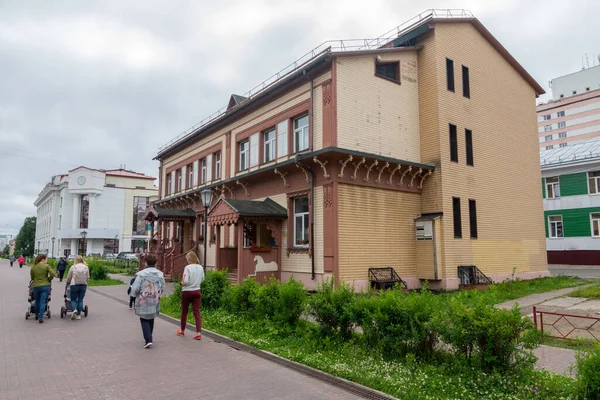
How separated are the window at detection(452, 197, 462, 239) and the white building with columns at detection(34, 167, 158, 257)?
2208 inches

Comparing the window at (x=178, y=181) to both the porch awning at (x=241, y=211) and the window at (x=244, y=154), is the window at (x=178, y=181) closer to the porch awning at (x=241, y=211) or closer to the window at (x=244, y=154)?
the window at (x=244, y=154)

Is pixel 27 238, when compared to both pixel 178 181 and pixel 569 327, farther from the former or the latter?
pixel 569 327

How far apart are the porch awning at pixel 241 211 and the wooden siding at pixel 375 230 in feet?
10.6

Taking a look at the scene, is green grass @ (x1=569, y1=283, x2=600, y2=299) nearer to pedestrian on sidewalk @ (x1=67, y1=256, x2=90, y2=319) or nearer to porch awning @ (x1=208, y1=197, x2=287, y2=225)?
porch awning @ (x1=208, y1=197, x2=287, y2=225)

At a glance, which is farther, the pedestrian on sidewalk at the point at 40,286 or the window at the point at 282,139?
the window at the point at 282,139

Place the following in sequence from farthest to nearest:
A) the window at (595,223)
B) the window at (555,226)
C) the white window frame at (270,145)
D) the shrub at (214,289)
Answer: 1. the window at (555,226)
2. the window at (595,223)
3. the white window frame at (270,145)
4. the shrub at (214,289)

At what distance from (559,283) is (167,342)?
57.9 feet

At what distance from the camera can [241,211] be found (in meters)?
16.5

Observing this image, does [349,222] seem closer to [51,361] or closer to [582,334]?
[582,334]

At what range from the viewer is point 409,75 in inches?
727

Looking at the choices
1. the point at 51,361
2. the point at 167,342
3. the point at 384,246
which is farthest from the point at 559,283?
the point at 51,361

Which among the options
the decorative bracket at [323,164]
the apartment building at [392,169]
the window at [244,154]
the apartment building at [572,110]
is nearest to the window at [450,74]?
the apartment building at [392,169]

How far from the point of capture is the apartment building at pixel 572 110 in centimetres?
6812

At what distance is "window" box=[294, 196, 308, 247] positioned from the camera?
55.8 ft
